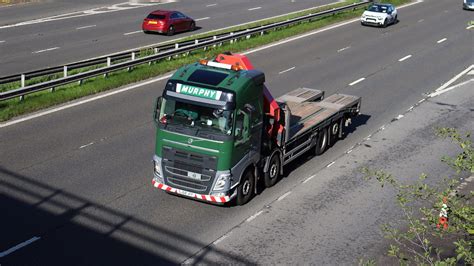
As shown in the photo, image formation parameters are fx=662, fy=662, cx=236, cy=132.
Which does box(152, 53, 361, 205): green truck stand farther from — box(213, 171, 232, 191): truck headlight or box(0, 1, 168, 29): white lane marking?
box(0, 1, 168, 29): white lane marking

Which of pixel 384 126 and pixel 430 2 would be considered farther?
pixel 430 2

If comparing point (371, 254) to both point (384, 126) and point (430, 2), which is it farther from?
point (430, 2)

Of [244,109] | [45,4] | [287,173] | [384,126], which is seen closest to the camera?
[244,109]

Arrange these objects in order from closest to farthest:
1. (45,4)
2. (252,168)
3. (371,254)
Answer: (371,254)
(252,168)
(45,4)

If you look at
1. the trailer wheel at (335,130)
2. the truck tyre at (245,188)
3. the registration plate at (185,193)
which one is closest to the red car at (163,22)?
the trailer wheel at (335,130)

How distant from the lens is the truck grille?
14695mm

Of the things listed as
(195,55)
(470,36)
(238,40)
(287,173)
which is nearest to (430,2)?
(470,36)

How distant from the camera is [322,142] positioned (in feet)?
64.3

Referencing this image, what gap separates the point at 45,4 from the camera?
49219 mm

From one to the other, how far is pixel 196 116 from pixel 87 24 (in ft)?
96.6

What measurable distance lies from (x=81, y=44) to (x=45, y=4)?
52.6 feet

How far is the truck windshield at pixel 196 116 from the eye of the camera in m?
14.5

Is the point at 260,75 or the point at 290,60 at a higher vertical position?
the point at 260,75

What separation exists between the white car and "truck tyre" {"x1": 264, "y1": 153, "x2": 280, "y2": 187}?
29.7 m
